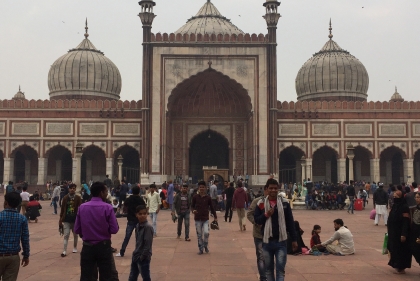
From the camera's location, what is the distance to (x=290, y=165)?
99.1 ft

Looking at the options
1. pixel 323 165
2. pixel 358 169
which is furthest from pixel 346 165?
pixel 323 165

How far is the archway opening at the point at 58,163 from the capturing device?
95.9 ft

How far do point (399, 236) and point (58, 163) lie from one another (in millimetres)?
25470

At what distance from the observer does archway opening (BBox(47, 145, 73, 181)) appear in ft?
95.9

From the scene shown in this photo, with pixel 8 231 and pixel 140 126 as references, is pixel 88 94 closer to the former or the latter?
pixel 140 126

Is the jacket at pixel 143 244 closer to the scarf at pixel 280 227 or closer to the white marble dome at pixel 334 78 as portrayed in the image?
the scarf at pixel 280 227

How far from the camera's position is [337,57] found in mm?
33500

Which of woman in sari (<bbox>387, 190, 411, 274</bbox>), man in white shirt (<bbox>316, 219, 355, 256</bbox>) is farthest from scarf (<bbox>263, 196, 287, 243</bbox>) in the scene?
man in white shirt (<bbox>316, 219, 355, 256</bbox>)

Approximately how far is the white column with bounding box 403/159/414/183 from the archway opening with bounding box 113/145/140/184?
14986 millimetres

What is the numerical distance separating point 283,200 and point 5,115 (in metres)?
26.5

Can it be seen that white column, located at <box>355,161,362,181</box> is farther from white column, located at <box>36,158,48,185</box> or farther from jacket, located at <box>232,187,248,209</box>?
jacket, located at <box>232,187,248,209</box>

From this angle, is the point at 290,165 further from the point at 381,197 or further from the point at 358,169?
the point at 381,197

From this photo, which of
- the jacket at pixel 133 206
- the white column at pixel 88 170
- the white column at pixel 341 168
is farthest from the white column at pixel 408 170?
the jacket at pixel 133 206

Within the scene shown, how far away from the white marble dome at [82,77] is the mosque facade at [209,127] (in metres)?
4.24
